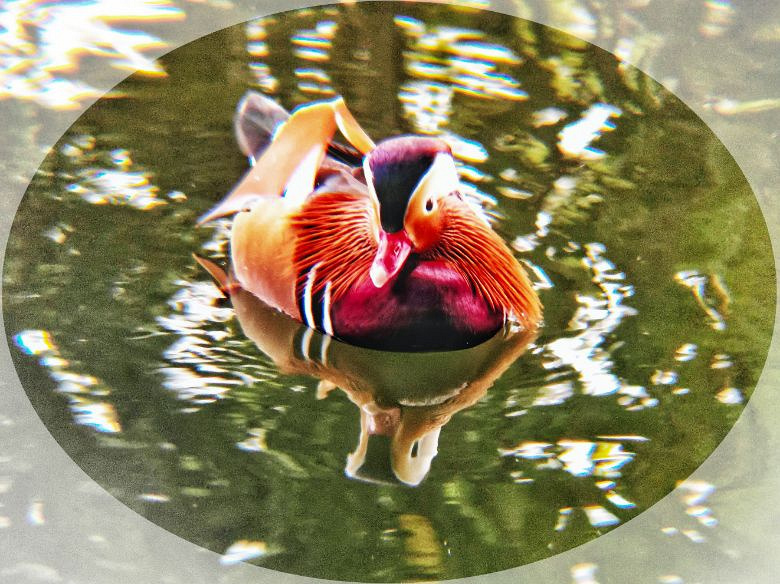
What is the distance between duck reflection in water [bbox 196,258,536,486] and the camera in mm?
1470

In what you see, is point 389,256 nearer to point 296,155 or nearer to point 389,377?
point 389,377

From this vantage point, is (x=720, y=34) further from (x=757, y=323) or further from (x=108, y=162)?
(x=108, y=162)

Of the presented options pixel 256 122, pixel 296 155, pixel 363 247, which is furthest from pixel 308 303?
pixel 256 122

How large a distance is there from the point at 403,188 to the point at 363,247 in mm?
285

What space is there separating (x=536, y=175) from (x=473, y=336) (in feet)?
1.35

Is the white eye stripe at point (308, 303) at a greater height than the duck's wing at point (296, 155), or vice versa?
the duck's wing at point (296, 155)

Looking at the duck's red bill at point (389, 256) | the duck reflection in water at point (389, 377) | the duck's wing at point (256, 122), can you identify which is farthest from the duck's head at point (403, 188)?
the duck's wing at point (256, 122)

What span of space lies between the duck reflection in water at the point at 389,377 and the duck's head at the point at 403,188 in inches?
5.5

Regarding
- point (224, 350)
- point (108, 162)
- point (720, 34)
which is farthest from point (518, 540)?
point (720, 34)

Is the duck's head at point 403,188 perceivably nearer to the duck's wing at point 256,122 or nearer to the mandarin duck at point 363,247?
the mandarin duck at point 363,247

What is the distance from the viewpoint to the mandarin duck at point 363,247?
1.56 meters

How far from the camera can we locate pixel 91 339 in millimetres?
1610

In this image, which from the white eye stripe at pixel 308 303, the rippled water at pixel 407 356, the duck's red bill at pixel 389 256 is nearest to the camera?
the rippled water at pixel 407 356

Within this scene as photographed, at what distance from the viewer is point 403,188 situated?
4.90 feet
